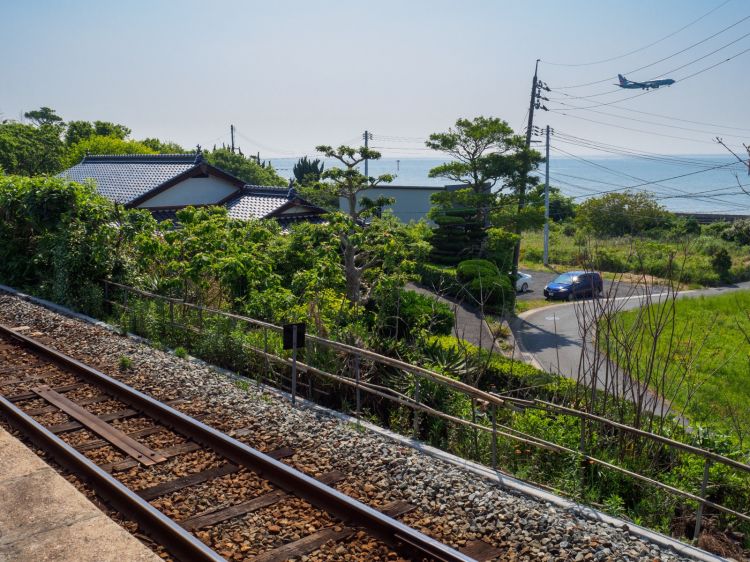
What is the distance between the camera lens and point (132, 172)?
28.0 m

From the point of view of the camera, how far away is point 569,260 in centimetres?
4444

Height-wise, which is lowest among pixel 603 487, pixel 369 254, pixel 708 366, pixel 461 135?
pixel 708 366

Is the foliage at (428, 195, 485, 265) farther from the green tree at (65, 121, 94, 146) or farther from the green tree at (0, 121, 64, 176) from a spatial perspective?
the green tree at (65, 121, 94, 146)

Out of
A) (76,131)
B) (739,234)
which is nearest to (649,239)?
(739,234)

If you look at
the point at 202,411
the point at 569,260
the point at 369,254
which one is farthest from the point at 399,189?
the point at 202,411

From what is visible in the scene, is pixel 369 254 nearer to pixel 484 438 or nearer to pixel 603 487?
pixel 484 438

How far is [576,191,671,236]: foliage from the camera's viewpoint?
50906mm

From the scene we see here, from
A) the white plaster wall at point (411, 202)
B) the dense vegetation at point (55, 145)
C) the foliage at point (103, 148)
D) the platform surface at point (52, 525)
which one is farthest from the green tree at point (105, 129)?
the platform surface at point (52, 525)

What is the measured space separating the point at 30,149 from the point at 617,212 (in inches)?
1730

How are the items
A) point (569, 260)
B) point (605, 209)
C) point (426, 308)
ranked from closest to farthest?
1. point (426, 308)
2. point (569, 260)
3. point (605, 209)

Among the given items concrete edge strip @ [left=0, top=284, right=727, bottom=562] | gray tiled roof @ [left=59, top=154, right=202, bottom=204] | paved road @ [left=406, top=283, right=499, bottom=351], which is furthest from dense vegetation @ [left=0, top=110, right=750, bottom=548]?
gray tiled roof @ [left=59, top=154, right=202, bottom=204]

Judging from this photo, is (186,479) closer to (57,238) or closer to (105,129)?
(57,238)

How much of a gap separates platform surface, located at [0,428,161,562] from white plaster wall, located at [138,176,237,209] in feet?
64.3

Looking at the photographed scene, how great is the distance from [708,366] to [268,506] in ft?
52.6
